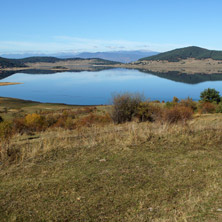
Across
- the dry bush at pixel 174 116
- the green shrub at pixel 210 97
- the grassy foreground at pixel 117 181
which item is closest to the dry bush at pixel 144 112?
the dry bush at pixel 174 116

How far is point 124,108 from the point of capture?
1942 cm

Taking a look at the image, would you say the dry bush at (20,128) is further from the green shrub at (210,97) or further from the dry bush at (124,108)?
the green shrub at (210,97)

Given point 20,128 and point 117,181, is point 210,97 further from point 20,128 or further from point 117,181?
point 117,181

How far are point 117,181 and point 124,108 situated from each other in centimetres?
1455

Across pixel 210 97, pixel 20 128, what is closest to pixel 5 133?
pixel 20 128

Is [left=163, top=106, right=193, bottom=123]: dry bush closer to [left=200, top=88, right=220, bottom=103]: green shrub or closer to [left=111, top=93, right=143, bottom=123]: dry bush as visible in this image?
[left=111, top=93, right=143, bottom=123]: dry bush

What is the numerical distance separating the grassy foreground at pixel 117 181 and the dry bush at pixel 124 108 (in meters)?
10.8

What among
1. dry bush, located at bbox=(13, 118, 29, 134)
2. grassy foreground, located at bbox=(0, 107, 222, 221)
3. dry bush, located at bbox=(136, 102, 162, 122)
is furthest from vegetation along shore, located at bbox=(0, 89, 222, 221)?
dry bush, located at bbox=(136, 102, 162, 122)

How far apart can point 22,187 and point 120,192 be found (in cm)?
188

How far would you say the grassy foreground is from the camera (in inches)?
152

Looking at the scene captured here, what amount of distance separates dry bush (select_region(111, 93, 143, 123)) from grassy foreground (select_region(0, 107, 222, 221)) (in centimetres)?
1084

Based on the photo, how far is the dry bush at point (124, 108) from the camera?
742 inches

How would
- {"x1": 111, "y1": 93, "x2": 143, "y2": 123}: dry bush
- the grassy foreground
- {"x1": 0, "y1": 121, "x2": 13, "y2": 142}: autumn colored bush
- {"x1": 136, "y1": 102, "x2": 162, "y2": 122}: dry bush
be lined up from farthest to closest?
{"x1": 136, "y1": 102, "x2": 162, "y2": 122}: dry bush, {"x1": 111, "y1": 93, "x2": 143, "y2": 123}: dry bush, {"x1": 0, "y1": 121, "x2": 13, "y2": 142}: autumn colored bush, the grassy foreground

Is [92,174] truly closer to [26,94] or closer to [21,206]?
[21,206]
